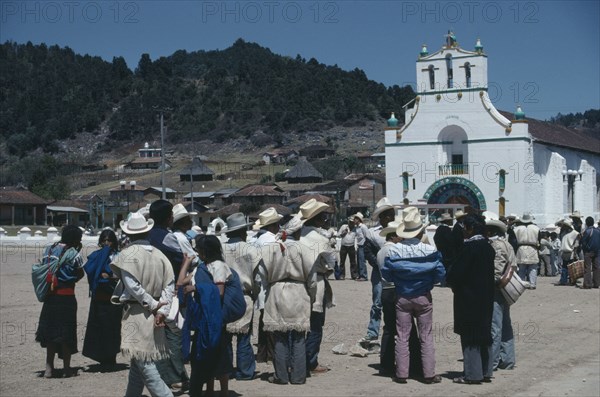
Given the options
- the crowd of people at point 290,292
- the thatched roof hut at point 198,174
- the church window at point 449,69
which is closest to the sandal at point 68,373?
the crowd of people at point 290,292

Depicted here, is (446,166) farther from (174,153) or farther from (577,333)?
(174,153)

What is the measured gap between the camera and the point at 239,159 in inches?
4811

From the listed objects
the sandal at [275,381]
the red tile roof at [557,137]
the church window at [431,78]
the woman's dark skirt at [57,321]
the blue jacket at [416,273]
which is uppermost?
the church window at [431,78]

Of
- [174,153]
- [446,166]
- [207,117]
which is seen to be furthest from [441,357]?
[207,117]

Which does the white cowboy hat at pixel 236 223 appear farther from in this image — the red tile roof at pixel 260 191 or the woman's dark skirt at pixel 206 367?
the red tile roof at pixel 260 191

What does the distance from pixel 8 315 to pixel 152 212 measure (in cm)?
805

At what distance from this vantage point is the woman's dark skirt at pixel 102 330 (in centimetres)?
998

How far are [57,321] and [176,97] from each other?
15807cm

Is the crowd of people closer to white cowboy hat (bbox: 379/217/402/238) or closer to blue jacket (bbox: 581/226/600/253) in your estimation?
white cowboy hat (bbox: 379/217/402/238)

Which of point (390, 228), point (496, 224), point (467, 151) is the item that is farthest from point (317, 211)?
point (467, 151)

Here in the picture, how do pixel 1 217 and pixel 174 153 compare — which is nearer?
pixel 1 217

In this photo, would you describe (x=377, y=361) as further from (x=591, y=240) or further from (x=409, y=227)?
(x=591, y=240)

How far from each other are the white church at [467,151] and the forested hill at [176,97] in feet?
284

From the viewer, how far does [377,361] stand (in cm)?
1120
